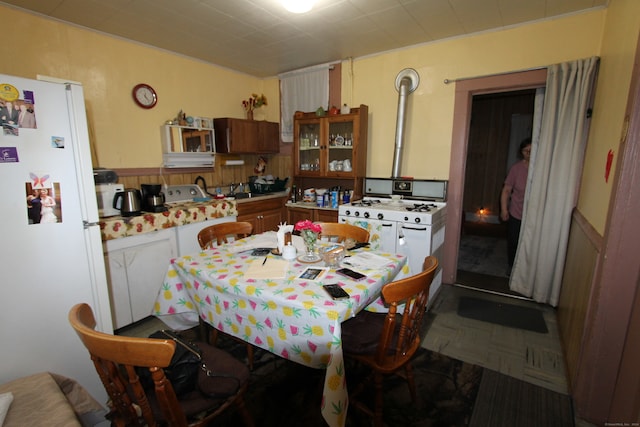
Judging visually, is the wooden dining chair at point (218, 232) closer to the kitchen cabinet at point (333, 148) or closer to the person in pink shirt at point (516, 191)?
the kitchen cabinet at point (333, 148)

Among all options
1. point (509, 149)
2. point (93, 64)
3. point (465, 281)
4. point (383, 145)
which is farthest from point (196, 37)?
point (509, 149)

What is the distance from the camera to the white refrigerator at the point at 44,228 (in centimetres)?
143

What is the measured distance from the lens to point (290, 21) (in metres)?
2.56

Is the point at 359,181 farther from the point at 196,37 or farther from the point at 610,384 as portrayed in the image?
the point at 610,384

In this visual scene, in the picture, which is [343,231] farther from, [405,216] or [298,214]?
[298,214]

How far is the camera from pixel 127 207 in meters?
2.45

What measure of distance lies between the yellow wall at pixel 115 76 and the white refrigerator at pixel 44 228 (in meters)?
1.38

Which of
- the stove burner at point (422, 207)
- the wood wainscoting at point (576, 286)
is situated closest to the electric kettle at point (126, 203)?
the stove burner at point (422, 207)

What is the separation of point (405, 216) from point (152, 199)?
7.26 ft

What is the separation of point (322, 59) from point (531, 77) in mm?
2106

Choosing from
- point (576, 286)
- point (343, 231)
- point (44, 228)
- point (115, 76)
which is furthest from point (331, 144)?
point (44, 228)

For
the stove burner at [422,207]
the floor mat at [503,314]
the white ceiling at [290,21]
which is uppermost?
the white ceiling at [290,21]

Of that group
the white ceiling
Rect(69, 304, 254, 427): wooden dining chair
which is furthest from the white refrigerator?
the white ceiling

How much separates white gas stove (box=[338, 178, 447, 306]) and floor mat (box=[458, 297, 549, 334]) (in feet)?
1.04
